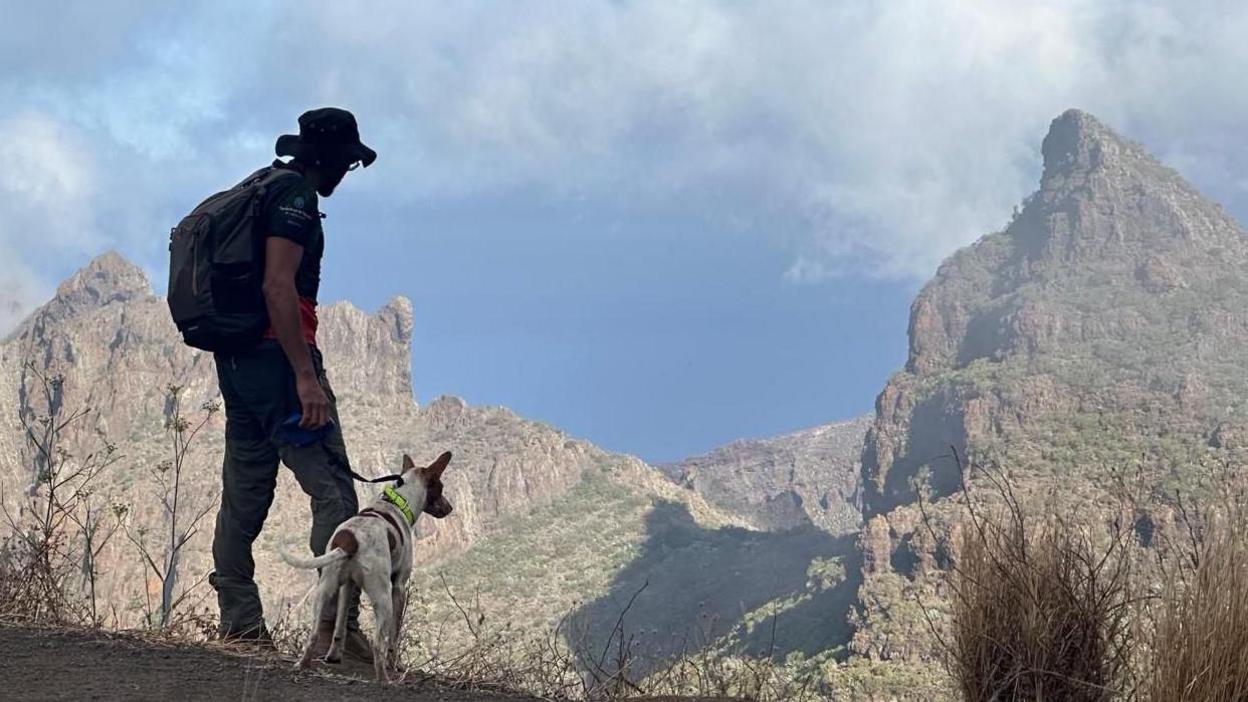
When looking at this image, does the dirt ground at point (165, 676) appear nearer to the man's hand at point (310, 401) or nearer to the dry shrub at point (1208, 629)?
the man's hand at point (310, 401)

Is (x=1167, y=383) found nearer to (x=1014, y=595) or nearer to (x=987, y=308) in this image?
(x=987, y=308)

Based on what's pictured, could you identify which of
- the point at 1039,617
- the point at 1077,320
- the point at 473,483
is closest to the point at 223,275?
the point at 1039,617

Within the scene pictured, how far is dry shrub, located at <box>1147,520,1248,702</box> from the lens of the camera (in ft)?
10.2

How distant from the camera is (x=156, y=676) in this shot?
3799mm

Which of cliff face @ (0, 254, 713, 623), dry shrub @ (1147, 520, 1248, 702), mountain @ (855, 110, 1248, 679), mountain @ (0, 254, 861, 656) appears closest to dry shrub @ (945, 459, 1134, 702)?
dry shrub @ (1147, 520, 1248, 702)

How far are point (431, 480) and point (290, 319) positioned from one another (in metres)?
1.16

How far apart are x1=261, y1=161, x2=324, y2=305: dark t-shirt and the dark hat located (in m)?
0.26

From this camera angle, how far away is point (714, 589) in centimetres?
10762

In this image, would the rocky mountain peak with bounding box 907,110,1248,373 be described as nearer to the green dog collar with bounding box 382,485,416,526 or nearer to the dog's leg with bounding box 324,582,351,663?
the green dog collar with bounding box 382,485,416,526

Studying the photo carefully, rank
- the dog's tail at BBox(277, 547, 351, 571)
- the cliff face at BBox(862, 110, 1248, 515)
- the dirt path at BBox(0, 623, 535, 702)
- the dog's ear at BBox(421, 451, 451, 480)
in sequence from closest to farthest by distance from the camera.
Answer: the dirt path at BBox(0, 623, 535, 702) → the dog's tail at BBox(277, 547, 351, 571) → the dog's ear at BBox(421, 451, 451, 480) → the cliff face at BBox(862, 110, 1248, 515)

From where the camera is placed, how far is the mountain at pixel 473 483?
320 ft

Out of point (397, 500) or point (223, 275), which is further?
point (397, 500)

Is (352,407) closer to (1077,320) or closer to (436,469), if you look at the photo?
(1077,320)

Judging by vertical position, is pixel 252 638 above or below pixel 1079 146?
below
